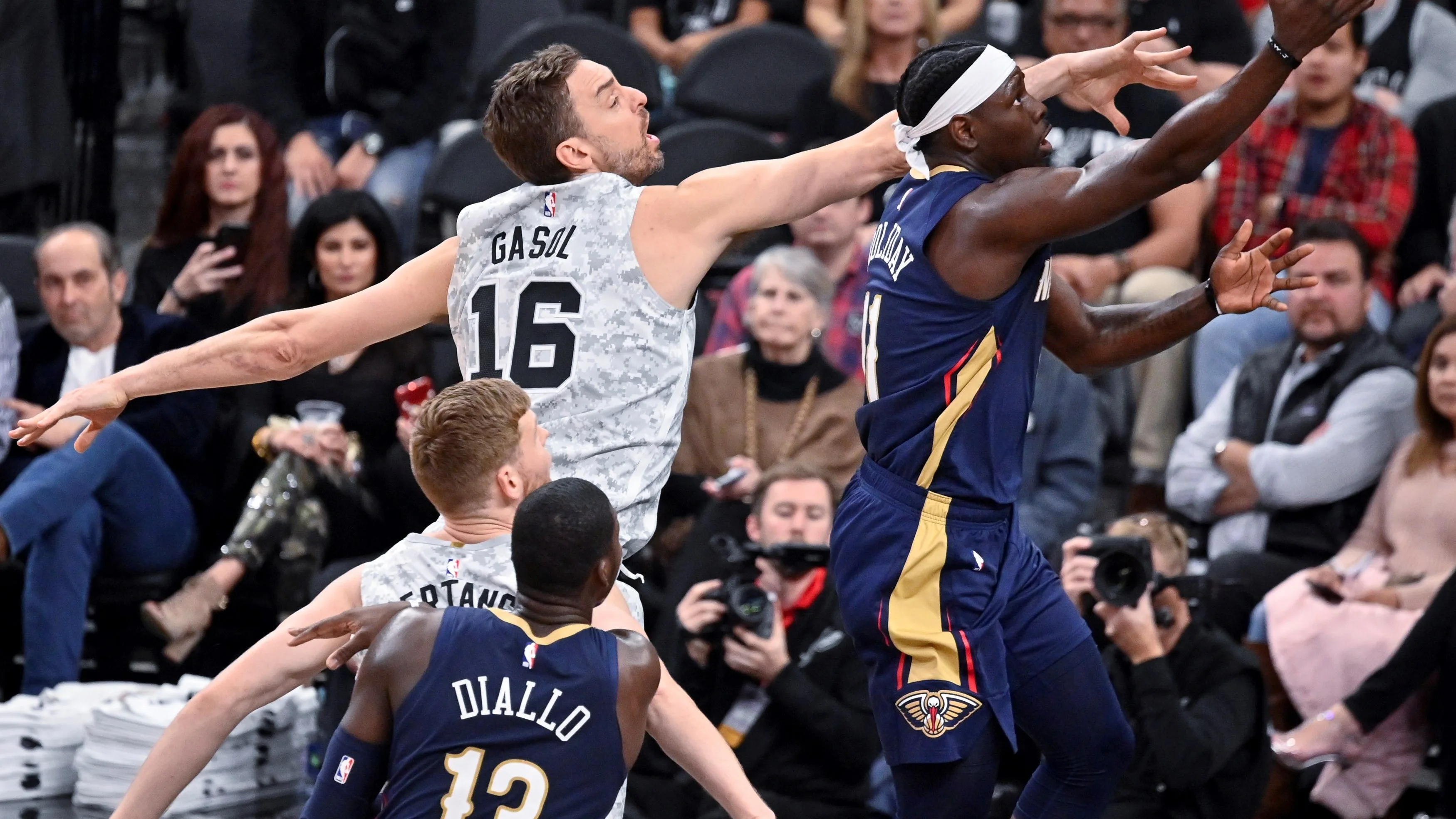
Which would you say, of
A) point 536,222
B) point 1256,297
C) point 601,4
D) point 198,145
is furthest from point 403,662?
point 601,4

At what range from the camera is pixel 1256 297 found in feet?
12.8

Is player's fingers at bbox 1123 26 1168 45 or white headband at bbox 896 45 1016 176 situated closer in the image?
white headband at bbox 896 45 1016 176

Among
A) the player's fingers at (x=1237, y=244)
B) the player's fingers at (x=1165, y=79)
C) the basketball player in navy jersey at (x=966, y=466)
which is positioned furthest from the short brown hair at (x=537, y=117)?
the player's fingers at (x=1237, y=244)

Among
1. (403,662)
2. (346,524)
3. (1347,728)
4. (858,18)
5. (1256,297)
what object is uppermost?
(858,18)

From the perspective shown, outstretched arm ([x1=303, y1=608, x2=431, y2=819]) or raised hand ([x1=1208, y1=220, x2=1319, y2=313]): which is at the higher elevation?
raised hand ([x1=1208, y1=220, x2=1319, y2=313])

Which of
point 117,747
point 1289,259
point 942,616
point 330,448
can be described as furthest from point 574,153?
point 330,448

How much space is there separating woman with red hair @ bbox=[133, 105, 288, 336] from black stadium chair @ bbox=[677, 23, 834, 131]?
192 centimetres

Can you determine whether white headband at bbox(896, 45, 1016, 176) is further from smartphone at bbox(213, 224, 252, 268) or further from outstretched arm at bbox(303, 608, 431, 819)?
smartphone at bbox(213, 224, 252, 268)

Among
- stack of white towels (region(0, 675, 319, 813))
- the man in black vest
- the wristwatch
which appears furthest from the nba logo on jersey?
the wristwatch

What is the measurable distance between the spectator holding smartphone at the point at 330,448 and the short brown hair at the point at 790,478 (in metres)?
1.41

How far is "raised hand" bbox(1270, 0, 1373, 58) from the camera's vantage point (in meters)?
3.52

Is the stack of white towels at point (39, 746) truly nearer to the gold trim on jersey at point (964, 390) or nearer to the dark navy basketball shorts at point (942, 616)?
the dark navy basketball shorts at point (942, 616)

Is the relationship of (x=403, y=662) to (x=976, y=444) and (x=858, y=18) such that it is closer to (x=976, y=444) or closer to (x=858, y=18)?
(x=976, y=444)

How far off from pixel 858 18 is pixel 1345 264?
2.43 metres
